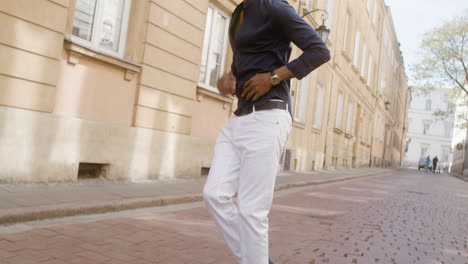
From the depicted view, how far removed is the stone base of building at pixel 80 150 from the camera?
Answer: 5539mm

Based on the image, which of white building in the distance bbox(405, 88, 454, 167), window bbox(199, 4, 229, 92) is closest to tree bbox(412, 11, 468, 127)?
window bbox(199, 4, 229, 92)

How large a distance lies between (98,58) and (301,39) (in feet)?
16.4

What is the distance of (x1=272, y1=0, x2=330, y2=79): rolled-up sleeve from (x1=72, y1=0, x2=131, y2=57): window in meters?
4.75

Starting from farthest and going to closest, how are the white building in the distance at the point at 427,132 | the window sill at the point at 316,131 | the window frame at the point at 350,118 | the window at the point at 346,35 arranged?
the white building in the distance at the point at 427,132, the window frame at the point at 350,118, the window at the point at 346,35, the window sill at the point at 316,131

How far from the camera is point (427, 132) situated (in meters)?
80.7

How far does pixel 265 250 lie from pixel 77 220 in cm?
277

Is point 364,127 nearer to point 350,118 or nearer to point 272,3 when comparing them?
point 350,118

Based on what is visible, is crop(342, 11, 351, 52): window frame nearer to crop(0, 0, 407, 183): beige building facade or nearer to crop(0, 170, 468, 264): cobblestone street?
crop(0, 0, 407, 183): beige building facade

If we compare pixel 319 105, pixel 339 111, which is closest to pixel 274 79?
pixel 319 105

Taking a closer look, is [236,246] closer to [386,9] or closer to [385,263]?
[385,263]

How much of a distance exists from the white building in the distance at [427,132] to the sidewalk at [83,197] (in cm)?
7776

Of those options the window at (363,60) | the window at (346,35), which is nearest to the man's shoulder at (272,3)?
the window at (346,35)

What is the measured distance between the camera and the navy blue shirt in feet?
7.91

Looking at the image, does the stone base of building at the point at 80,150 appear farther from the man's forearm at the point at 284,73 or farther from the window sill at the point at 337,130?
the window sill at the point at 337,130
